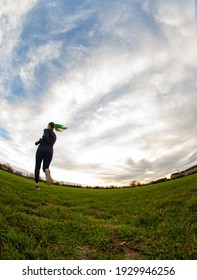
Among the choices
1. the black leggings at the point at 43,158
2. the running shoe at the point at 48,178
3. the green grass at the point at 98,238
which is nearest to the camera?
the green grass at the point at 98,238

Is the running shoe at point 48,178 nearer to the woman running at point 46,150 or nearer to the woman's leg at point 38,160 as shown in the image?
the woman running at point 46,150

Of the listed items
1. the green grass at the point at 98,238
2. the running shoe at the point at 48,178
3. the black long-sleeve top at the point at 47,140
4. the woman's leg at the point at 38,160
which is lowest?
the green grass at the point at 98,238

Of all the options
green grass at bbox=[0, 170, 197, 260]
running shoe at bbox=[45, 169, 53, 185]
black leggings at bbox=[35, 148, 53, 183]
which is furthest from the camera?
black leggings at bbox=[35, 148, 53, 183]

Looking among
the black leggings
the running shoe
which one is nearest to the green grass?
the running shoe

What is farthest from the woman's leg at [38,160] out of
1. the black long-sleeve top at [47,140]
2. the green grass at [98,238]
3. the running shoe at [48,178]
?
the green grass at [98,238]

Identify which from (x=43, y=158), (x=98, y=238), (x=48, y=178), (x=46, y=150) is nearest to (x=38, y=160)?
(x=43, y=158)

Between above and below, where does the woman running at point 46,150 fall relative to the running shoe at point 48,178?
above

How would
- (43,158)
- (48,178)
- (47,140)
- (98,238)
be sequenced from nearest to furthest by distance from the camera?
(98,238)
(48,178)
(47,140)
(43,158)

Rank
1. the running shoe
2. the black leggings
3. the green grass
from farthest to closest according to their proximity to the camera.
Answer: the black leggings
the running shoe
the green grass

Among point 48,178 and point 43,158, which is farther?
point 43,158

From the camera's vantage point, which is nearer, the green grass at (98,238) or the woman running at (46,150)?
the green grass at (98,238)

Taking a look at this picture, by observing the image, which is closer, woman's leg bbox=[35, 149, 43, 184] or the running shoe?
the running shoe

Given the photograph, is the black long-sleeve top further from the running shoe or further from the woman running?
the running shoe

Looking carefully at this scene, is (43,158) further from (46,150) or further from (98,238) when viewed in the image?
(98,238)
